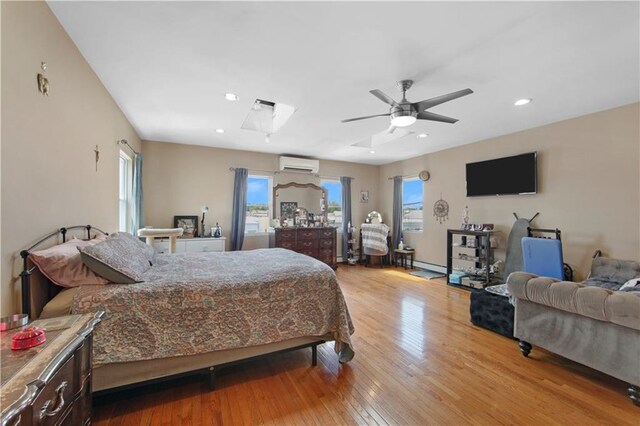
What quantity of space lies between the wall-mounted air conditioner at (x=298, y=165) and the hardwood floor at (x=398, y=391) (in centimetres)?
392

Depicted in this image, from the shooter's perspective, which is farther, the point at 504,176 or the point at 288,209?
the point at 288,209

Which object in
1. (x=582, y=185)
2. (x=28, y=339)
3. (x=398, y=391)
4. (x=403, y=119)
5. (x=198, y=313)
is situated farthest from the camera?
(x=582, y=185)

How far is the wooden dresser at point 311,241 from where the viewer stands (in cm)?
551

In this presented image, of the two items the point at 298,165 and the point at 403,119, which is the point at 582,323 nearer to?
the point at 403,119

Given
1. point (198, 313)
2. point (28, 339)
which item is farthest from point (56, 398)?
point (198, 313)

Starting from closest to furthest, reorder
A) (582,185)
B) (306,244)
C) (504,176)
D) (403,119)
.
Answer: (403,119) → (582,185) → (504,176) → (306,244)

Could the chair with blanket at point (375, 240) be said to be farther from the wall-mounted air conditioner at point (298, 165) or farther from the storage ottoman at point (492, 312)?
the storage ottoman at point (492, 312)

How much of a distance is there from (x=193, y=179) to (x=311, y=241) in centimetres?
265

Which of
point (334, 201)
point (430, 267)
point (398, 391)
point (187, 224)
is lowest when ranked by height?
point (398, 391)

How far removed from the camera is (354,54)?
214 centimetres

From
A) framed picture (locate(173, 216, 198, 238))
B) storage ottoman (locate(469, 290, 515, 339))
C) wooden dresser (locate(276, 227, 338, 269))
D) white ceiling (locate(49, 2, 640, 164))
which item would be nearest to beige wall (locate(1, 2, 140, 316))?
white ceiling (locate(49, 2, 640, 164))

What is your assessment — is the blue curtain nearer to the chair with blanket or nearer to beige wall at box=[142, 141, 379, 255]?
beige wall at box=[142, 141, 379, 255]

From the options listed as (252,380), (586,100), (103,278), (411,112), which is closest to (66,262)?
(103,278)

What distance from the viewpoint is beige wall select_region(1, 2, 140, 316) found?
4.52 ft
